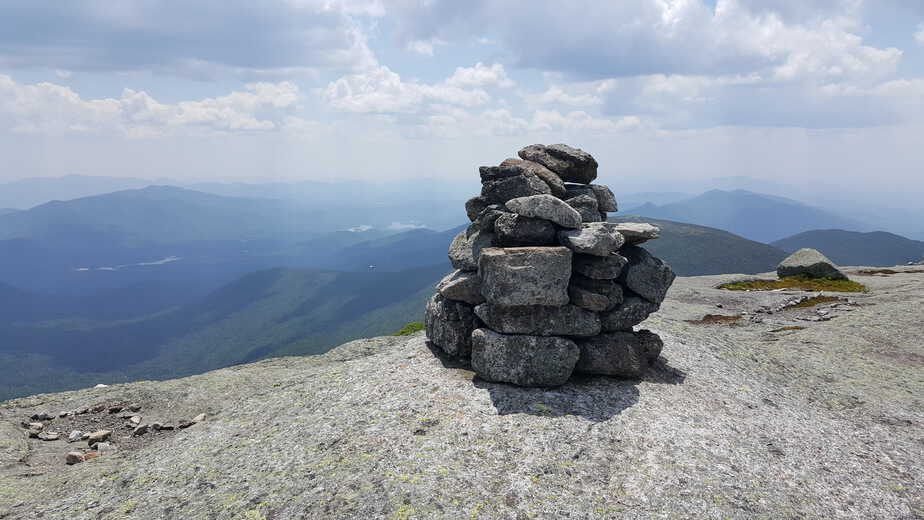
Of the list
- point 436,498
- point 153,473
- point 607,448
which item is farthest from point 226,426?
point 607,448

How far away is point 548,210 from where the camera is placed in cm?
2166

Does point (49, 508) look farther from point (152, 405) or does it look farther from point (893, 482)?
point (893, 482)

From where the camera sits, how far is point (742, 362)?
27.6 metres

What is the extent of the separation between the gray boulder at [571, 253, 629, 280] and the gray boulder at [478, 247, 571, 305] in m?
1.22

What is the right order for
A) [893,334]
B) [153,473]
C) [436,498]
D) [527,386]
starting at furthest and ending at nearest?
[893,334]
[527,386]
[153,473]
[436,498]

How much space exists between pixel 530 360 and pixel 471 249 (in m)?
6.65

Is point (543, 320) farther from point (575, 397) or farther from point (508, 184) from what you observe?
point (508, 184)

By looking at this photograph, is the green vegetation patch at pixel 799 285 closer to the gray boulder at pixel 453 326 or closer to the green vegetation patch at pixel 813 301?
the green vegetation patch at pixel 813 301

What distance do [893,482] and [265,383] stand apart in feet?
101

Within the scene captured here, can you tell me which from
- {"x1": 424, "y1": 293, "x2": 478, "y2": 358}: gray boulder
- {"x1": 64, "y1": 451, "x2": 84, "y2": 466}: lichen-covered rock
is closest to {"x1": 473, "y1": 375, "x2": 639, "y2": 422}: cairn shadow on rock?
{"x1": 424, "y1": 293, "x2": 478, "y2": 358}: gray boulder

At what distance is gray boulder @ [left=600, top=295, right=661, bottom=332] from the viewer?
2248 centimetres

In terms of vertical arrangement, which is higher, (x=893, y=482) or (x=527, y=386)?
(x=527, y=386)

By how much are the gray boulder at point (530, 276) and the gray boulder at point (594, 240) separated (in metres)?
0.66

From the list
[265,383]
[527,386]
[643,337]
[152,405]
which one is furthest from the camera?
[265,383]
